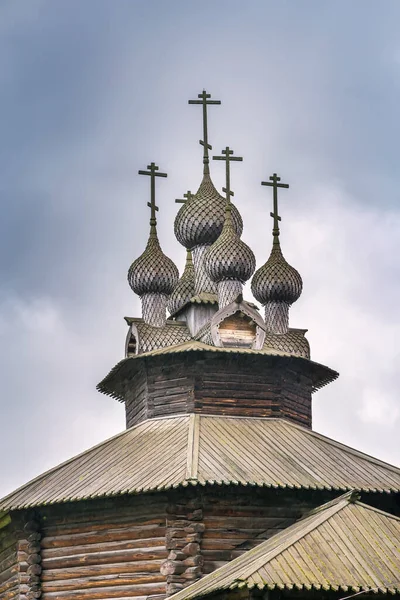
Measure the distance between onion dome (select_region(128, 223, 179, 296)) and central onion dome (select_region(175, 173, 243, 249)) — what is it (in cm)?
84

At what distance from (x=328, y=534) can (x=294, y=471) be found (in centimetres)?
288

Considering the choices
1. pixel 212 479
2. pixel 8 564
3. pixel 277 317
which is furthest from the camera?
pixel 277 317

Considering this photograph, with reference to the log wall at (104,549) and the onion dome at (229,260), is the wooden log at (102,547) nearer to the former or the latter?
the log wall at (104,549)

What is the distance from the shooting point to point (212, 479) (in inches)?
983

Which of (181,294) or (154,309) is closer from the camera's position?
(154,309)

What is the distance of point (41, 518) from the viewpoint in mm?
27125

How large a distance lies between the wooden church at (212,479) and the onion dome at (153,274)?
0.03m

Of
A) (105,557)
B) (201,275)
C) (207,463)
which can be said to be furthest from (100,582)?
(201,275)

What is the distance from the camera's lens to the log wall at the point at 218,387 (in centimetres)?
2817

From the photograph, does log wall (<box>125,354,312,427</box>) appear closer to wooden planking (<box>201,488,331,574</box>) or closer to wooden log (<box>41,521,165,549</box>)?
wooden planking (<box>201,488,331,574</box>)

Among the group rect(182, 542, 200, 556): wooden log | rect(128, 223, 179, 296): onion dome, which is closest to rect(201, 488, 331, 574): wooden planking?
rect(182, 542, 200, 556): wooden log

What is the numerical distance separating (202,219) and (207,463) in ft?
24.1

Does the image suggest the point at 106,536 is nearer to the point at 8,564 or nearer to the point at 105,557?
the point at 105,557

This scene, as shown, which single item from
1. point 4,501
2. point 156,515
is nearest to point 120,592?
point 156,515
